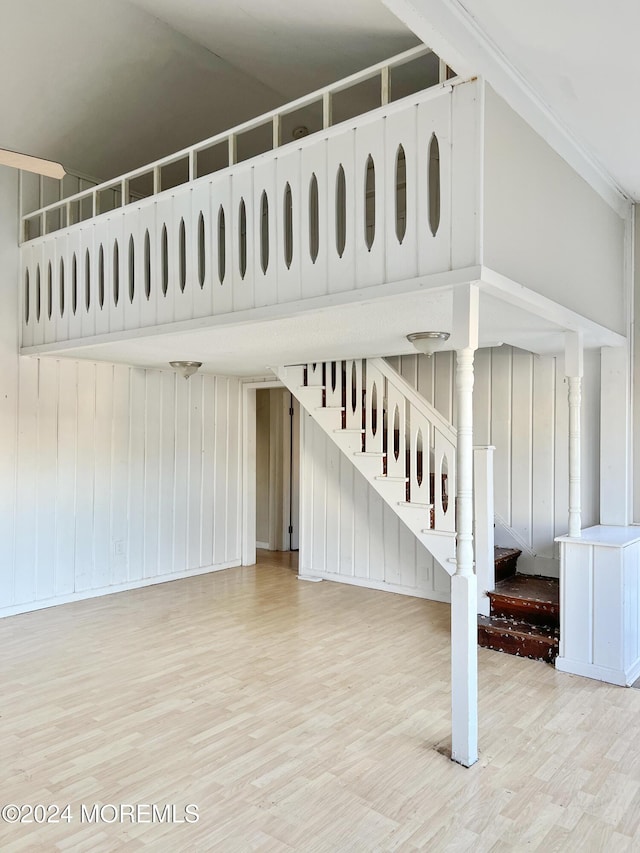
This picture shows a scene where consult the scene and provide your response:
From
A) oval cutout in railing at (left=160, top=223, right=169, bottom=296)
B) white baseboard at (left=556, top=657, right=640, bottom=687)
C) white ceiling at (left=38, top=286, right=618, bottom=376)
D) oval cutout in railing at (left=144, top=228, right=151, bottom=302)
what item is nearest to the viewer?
white ceiling at (left=38, top=286, right=618, bottom=376)

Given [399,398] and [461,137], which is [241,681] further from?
[461,137]

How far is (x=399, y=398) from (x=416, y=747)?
2.87 m

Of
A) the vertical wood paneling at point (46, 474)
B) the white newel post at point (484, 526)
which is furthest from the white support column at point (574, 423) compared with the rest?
the vertical wood paneling at point (46, 474)

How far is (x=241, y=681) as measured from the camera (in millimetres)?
3789

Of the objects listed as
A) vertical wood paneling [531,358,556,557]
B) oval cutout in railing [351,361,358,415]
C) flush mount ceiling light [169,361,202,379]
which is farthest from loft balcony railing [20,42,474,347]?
vertical wood paneling [531,358,556,557]

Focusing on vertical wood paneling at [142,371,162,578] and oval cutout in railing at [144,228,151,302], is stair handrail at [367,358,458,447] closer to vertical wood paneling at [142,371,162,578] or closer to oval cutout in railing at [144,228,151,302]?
oval cutout in railing at [144,228,151,302]

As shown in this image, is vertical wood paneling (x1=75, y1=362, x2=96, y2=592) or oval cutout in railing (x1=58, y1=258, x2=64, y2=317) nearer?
oval cutout in railing (x1=58, y1=258, x2=64, y2=317)

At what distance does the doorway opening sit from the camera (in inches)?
335

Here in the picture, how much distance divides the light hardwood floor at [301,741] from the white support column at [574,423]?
104 centimetres

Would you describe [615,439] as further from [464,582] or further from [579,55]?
[579,55]

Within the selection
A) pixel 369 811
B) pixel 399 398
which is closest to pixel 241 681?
pixel 369 811

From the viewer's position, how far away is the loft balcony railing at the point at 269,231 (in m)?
2.91

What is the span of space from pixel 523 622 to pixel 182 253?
3.60m

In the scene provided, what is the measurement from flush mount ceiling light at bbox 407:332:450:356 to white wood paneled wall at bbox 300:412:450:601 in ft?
7.42
